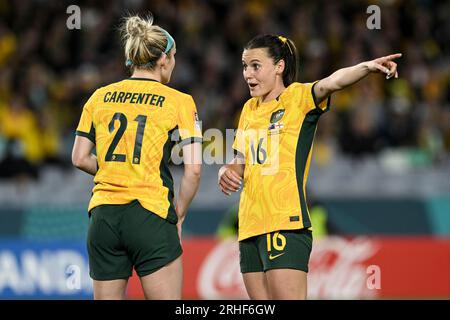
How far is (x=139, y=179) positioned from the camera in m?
4.72

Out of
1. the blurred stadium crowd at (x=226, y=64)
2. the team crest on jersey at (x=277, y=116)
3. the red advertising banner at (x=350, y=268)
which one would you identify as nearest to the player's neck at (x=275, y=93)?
the team crest on jersey at (x=277, y=116)

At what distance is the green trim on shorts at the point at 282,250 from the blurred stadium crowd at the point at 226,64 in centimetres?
657

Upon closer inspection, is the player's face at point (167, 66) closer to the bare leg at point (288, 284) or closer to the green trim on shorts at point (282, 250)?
the green trim on shorts at point (282, 250)

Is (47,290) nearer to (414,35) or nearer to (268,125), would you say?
(268,125)

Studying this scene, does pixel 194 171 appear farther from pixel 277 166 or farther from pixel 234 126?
pixel 234 126

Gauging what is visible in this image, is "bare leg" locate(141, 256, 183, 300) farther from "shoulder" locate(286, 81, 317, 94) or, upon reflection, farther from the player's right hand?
"shoulder" locate(286, 81, 317, 94)

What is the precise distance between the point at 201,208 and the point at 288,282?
236 inches

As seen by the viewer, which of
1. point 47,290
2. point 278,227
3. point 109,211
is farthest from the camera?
point 47,290

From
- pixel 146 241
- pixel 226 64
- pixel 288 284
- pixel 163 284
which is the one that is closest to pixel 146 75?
pixel 146 241

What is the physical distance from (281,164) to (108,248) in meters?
1.11

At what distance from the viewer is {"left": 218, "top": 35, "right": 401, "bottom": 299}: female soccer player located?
4.99 meters

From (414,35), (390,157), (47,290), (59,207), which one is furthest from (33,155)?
(414,35)

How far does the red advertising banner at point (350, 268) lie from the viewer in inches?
397

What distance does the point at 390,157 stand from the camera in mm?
11734
